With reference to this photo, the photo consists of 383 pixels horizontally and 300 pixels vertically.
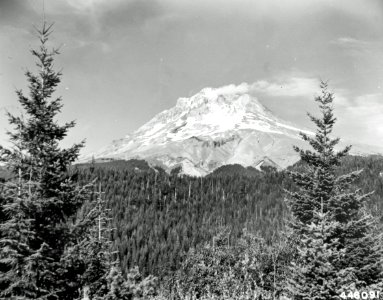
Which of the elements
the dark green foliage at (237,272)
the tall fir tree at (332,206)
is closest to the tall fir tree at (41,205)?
the tall fir tree at (332,206)

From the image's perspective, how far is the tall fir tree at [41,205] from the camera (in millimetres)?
15516

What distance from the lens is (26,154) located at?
1711 centimetres

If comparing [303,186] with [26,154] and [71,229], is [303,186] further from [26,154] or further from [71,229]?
[26,154]

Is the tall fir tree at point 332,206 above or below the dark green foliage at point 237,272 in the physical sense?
above

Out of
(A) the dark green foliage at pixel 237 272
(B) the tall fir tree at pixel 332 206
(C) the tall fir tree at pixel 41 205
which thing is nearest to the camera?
(C) the tall fir tree at pixel 41 205

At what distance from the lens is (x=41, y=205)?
1611cm

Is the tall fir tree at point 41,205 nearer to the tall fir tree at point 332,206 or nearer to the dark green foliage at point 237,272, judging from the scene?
the tall fir tree at point 332,206

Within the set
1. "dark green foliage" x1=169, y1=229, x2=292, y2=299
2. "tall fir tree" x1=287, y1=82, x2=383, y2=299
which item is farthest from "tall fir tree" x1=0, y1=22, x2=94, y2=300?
"dark green foliage" x1=169, y1=229, x2=292, y2=299

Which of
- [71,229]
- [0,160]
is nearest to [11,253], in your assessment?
[71,229]

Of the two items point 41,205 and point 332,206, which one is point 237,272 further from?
point 41,205

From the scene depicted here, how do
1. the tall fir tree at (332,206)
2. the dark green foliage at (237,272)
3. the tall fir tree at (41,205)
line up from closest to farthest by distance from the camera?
the tall fir tree at (41,205) → the tall fir tree at (332,206) → the dark green foliage at (237,272)

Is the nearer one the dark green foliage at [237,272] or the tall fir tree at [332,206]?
the tall fir tree at [332,206]

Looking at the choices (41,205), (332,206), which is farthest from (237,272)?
(41,205)

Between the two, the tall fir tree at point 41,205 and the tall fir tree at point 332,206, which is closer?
the tall fir tree at point 41,205
